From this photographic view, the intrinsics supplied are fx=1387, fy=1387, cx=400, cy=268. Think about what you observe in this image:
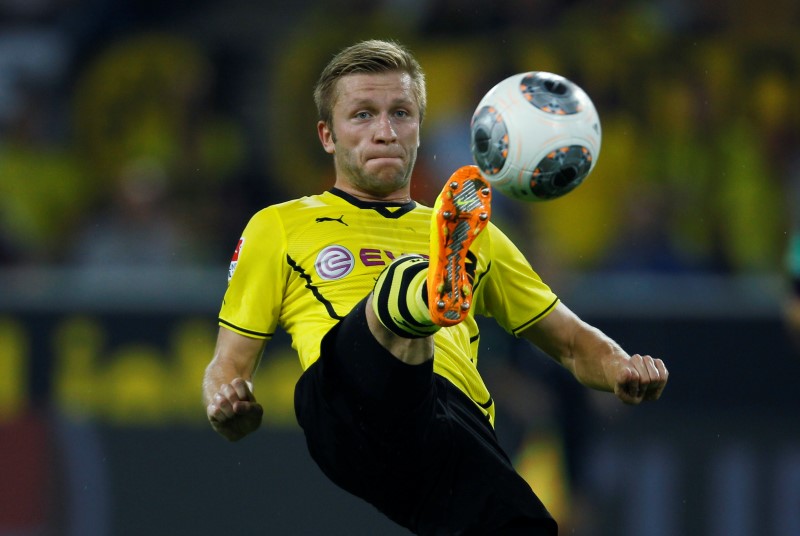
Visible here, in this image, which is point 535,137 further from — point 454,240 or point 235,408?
point 235,408

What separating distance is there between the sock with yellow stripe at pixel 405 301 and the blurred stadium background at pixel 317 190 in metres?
3.80

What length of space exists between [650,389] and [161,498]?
18.0 feet

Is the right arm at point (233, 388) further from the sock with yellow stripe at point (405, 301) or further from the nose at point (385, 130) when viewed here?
the nose at point (385, 130)

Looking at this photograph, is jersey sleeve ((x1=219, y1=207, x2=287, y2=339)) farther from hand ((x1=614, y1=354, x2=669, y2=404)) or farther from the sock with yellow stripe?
hand ((x1=614, y1=354, x2=669, y2=404))

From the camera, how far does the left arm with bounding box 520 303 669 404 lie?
200 inches

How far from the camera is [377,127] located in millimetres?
5285

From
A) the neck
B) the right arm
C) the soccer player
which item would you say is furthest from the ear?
the right arm

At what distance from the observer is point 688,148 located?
11.2m

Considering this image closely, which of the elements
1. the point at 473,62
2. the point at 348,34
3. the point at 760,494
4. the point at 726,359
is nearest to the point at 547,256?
the point at 726,359

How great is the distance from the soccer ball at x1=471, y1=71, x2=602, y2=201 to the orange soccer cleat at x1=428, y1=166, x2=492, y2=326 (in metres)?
0.29

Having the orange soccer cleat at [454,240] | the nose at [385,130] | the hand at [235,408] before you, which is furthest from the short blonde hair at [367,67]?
the hand at [235,408]

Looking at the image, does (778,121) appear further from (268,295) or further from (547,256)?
(268,295)

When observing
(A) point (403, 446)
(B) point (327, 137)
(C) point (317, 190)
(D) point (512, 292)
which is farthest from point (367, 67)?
(C) point (317, 190)

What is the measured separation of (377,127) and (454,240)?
3.13 ft
